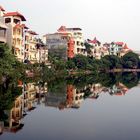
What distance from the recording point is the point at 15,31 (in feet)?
110

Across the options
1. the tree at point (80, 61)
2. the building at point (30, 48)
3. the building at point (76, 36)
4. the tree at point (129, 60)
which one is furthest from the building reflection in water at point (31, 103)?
the tree at point (129, 60)

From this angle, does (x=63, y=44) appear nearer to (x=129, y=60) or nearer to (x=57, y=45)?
(x=57, y=45)

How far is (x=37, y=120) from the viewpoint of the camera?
41.7ft

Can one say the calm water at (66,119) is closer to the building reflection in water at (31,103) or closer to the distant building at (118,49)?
the building reflection in water at (31,103)

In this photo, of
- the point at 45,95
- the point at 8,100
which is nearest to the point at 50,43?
the point at 45,95

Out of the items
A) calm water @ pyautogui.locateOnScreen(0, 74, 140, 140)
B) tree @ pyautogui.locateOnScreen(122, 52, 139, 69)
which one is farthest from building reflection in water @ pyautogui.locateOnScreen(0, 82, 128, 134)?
tree @ pyautogui.locateOnScreen(122, 52, 139, 69)

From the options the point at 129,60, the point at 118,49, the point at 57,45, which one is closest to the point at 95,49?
the point at 129,60

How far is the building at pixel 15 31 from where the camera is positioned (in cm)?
3275

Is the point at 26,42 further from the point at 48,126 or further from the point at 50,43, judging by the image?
the point at 48,126

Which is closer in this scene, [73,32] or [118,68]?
[73,32]

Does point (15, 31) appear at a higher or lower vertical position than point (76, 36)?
lower

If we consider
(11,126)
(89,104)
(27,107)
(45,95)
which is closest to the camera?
(11,126)

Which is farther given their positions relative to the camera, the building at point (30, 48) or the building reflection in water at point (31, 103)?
the building at point (30, 48)

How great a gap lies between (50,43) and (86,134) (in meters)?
35.0
